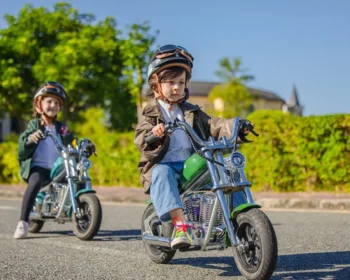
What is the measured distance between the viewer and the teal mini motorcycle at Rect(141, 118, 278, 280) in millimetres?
3834

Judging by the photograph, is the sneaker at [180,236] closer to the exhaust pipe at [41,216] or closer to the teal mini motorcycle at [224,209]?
the teal mini motorcycle at [224,209]

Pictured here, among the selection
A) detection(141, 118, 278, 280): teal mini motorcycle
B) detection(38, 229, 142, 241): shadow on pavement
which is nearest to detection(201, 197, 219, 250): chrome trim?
detection(141, 118, 278, 280): teal mini motorcycle

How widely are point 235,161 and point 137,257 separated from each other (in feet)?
5.70

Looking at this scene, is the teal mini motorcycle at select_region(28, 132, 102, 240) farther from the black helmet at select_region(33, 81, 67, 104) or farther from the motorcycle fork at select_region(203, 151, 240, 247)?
the motorcycle fork at select_region(203, 151, 240, 247)

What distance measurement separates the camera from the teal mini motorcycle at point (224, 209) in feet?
12.6

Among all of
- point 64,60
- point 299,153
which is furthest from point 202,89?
point 299,153

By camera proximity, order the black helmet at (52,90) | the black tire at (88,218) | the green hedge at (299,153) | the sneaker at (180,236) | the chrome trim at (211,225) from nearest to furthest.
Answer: the chrome trim at (211,225), the sneaker at (180,236), the black tire at (88,218), the black helmet at (52,90), the green hedge at (299,153)

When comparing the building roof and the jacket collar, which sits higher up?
the building roof

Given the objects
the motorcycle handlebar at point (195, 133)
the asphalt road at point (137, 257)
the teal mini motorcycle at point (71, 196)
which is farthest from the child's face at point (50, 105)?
the motorcycle handlebar at point (195, 133)

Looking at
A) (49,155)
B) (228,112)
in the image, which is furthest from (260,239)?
(228,112)

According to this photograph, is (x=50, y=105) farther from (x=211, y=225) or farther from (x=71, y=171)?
(x=211, y=225)

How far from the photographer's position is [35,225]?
764 cm

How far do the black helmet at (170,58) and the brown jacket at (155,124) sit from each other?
297 mm

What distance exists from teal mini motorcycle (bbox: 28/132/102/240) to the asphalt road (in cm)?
18
